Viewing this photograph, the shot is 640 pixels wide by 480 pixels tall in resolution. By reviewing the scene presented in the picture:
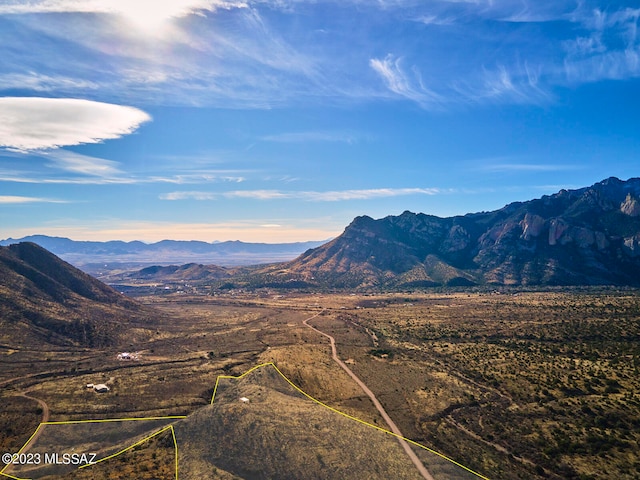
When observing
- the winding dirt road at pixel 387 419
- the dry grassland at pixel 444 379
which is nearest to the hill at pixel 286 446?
the winding dirt road at pixel 387 419

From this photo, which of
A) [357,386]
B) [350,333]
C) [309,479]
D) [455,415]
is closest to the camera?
[309,479]

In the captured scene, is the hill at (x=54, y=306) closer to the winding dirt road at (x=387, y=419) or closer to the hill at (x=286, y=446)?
the winding dirt road at (x=387, y=419)

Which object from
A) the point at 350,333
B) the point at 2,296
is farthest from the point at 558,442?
the point at 2,296

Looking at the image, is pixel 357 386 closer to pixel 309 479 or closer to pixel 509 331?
pixel 309 479

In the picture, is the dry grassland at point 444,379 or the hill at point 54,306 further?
the hill at point 54,306

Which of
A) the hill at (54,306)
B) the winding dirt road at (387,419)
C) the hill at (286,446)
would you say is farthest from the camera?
the hill at (54,306)

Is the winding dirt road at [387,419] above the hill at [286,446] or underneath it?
underneath

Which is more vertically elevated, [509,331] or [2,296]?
[2,296]

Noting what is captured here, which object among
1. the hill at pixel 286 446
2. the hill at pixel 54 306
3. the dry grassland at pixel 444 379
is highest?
the hill at pixel 54 306

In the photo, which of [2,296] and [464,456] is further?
[2,296]

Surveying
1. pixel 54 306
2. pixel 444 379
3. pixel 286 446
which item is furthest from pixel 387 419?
pixel 54 306
